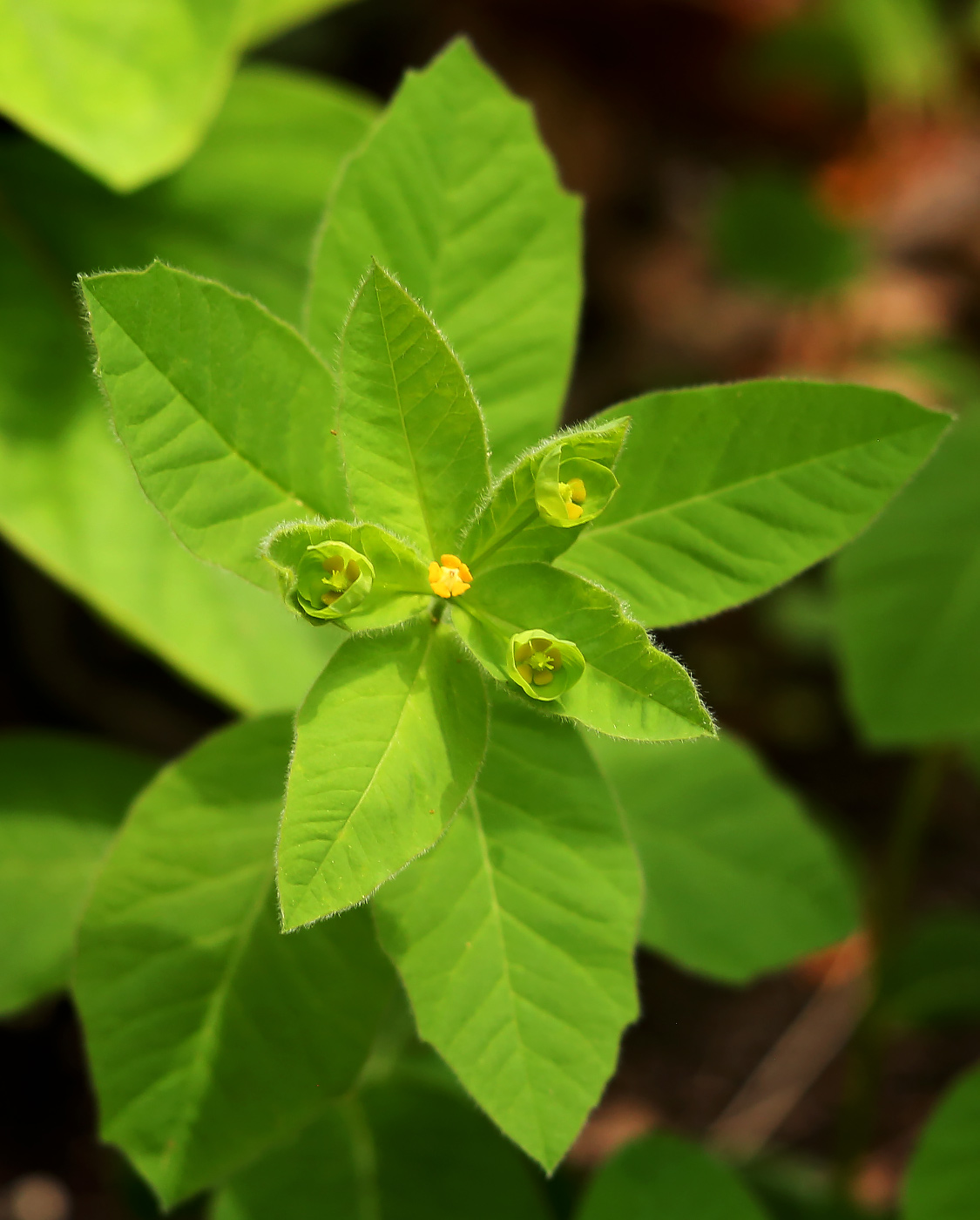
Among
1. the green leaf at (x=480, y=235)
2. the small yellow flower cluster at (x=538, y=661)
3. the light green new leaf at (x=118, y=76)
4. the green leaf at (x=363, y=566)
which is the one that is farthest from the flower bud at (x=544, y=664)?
the light green new leaf at (x=118, y=76)

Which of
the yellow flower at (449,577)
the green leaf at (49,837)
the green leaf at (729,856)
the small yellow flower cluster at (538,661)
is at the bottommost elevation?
the green leaf at (49,837)

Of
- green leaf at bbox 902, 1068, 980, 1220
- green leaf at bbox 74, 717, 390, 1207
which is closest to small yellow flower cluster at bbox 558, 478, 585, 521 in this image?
green leaf at bbox 74, 717, 390, 1207

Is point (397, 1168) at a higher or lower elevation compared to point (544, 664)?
lower

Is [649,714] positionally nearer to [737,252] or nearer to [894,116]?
[737,252]

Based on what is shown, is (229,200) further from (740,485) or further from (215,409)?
(740,485)

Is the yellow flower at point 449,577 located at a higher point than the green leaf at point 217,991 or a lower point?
higher

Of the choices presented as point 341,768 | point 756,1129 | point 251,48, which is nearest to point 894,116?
point 251,48

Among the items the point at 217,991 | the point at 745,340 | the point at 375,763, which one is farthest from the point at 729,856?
the point at 745,340

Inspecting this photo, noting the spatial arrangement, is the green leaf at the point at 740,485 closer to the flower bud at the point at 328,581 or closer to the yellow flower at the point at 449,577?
the yellow flower at the point at 449,577
